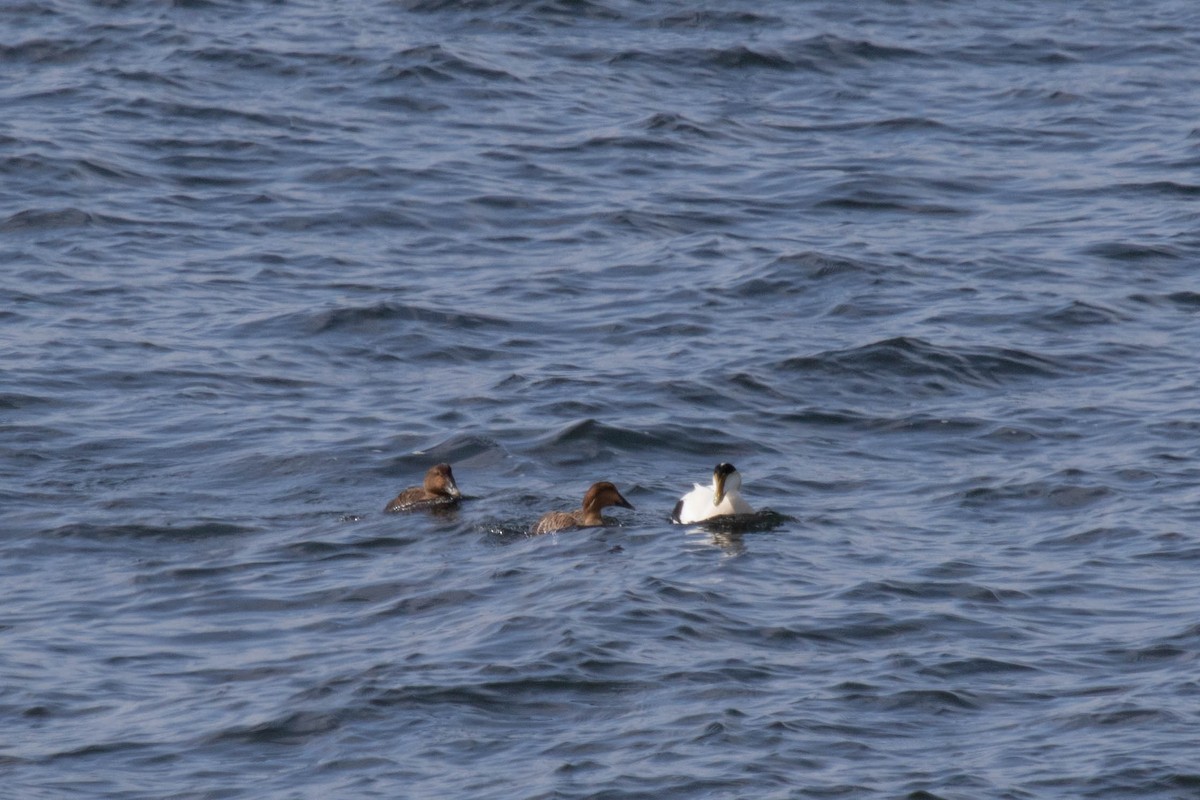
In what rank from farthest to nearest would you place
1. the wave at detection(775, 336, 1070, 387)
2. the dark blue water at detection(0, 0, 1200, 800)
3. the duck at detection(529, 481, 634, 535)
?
the wave at detection(775, 336, 1070, 387), the duck at detection(529, 481, 634, 535), the dark blue water at detection(0, 0, 1200, 800)

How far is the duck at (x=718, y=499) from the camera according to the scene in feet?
46.5

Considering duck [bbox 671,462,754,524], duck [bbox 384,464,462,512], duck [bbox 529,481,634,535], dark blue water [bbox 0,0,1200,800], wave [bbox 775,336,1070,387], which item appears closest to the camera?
dark blue water [bbox 0,0,1200,800]

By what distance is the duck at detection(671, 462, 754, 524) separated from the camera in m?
14.2

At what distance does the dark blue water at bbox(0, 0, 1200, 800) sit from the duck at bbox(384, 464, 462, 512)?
0.68ft

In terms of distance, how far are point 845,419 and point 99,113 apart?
11849mm

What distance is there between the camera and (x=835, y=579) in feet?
42.9

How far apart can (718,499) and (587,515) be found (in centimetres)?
90

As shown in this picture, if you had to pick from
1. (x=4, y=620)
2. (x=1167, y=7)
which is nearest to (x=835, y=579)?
(x=4, y=620)

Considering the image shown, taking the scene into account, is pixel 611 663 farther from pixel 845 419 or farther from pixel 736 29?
pixel 736 29

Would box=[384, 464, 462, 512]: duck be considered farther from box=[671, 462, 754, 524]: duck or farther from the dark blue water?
box=[671, 462, 754, 524]: duck

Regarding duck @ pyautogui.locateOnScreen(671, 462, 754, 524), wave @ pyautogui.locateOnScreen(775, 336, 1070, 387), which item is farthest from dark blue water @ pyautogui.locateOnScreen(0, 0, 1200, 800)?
duck @ pyautogui.locateOnScreen(671, 462, 754, 524)

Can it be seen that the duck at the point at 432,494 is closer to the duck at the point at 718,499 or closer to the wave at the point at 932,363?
the duck at the point at 718,499

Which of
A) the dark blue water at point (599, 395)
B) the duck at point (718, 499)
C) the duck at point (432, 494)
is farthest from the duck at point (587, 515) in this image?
the duck at point (432, 494)

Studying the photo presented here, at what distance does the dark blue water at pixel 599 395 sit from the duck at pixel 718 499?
0.17m
